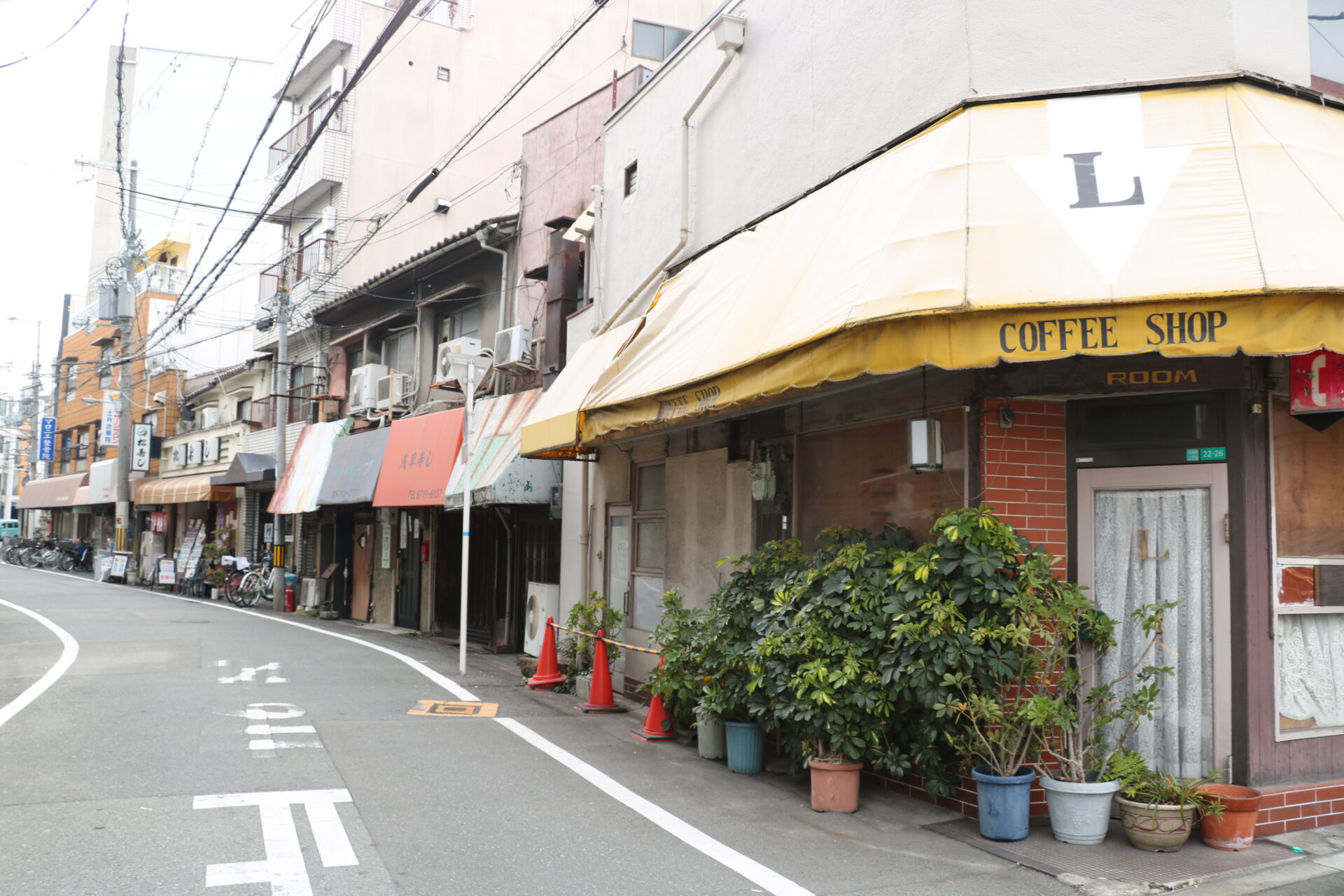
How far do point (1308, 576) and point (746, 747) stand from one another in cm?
427

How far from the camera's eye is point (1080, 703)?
6711mm

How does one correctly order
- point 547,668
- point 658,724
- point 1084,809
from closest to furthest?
point 1084,809, point 658,724, point 547,668

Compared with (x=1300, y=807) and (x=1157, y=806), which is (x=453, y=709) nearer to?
(x=1157, y=806)

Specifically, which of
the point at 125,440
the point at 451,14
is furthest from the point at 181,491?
the point at 451,14

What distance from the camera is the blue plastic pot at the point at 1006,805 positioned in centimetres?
621

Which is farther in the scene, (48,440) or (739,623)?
(48,440)

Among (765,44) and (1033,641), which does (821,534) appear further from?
(765,44)

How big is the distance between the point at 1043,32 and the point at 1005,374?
253 centimetres

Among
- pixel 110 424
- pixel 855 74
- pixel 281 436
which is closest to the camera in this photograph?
pixel 855 74

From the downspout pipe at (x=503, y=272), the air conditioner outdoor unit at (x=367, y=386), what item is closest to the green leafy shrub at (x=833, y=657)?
the downspout pipe at (x=503, y=272)

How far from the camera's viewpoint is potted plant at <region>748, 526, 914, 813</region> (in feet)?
21.9

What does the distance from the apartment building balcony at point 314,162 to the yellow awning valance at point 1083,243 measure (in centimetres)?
2116

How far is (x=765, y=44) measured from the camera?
10.4 metres

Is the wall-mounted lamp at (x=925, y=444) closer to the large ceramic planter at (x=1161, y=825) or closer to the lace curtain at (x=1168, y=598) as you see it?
the lace curtain at (x=1168, y=598)
